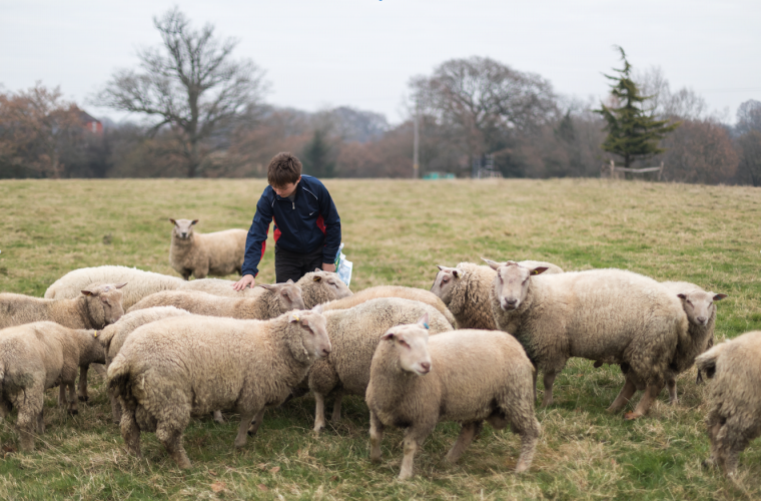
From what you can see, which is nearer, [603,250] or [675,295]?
[675,295]

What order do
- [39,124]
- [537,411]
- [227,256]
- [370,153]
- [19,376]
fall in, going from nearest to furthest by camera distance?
1. [19,376]
2. [537,411]
3. [227,256]
4. [39,124]
5. [370,153]

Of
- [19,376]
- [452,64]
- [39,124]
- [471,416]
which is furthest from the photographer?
[452,64]

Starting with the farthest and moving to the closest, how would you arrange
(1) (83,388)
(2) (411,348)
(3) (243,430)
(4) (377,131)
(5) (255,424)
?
(4) (377,131) → (1) (83,388) → (5) (255,424) → (3) (243,430) → (2) (411,348)

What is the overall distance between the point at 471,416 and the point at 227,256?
8.50 metres

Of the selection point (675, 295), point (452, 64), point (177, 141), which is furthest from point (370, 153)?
point (675, 295)

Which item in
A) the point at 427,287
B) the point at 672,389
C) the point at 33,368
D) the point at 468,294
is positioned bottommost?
the point at 672,389

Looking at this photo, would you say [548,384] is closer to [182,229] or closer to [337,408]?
[337,408]

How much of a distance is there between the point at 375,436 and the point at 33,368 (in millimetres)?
3018

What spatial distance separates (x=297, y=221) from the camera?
21.9 feet

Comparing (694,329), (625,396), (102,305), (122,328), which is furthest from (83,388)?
(694,329)

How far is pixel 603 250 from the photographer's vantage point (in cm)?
1178

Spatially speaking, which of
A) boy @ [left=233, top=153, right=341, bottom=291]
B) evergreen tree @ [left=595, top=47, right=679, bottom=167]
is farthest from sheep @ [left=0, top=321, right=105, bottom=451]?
evergreen tree @ [left=595, top=47, right=679, bottom=167]

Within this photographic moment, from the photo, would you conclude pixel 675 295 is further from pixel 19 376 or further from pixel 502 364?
pixel 19 376

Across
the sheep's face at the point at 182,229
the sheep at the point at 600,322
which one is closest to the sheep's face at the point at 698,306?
the sheep at the point at 600,322
